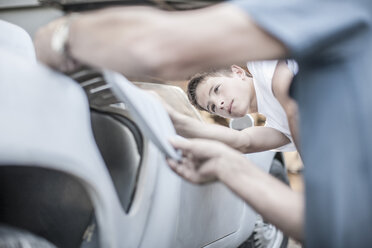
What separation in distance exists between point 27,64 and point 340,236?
0.73 m

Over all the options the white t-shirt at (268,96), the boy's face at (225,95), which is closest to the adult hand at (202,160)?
the white t-shirt at (268,96)

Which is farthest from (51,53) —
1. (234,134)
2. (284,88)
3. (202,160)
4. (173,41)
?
(234,134)

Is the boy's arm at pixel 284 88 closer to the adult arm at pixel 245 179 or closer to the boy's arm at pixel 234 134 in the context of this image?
the boy's arm at pixel 234 134

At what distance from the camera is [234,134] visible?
1.90 m

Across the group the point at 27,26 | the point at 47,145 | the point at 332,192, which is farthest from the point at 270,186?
the point at 27,26

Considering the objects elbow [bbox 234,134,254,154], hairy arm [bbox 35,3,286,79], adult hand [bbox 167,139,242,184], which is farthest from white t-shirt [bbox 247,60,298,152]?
hairy arm [bbox 35,3,286,79]

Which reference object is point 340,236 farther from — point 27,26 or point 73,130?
point 27,26

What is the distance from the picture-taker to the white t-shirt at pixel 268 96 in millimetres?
1794

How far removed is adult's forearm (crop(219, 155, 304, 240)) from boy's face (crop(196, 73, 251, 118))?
3.70 feet

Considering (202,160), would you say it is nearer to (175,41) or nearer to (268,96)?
(175,41)

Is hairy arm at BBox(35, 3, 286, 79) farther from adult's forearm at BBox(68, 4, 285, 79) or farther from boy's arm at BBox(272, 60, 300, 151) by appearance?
boy's arm at BBox(272, 60, 300, 151)

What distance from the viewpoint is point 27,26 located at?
8.85ft

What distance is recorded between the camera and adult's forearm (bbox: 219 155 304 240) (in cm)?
90

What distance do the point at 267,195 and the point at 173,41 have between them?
0.44 m
